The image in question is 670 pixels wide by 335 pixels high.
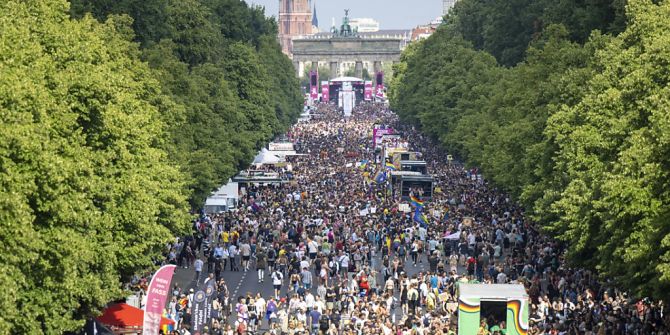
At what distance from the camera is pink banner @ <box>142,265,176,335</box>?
1618 inches

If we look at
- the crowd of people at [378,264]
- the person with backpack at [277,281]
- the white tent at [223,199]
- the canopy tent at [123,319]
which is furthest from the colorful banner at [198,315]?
the white tent at [223,199]

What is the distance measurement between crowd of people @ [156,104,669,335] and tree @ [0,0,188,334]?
3.40 meters

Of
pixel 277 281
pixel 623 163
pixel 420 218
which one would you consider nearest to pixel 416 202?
pixel 420 218

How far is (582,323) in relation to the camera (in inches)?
1876

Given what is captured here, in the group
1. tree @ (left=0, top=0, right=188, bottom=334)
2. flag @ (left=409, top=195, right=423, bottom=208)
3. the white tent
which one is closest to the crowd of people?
flag @ (left=409, top=195, right=423, bottom=208)

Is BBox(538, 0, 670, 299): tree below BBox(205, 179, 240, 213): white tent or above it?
above

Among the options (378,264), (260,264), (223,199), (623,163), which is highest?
(623,163)

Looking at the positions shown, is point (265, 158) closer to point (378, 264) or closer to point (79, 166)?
point (378, 264)

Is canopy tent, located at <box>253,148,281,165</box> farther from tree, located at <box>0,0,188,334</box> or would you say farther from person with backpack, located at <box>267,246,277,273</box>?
tree, located at <box>0,0,188,334</box>

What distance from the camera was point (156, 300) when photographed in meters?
41.4

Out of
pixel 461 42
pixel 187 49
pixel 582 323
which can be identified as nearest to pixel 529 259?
pixel 582 323

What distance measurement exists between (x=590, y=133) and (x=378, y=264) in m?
13.7

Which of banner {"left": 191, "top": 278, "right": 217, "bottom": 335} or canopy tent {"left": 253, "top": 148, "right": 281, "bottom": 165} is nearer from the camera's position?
A: banner {"left": 191, "top": 278, "right": 217, "bottom": 335}

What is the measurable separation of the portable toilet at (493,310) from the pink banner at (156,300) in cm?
899
